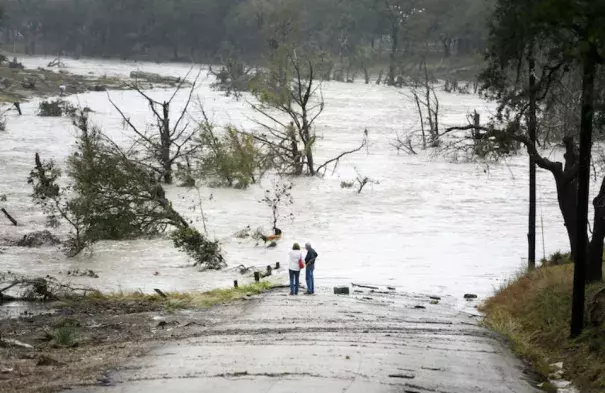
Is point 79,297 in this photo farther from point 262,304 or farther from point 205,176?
point 205,176

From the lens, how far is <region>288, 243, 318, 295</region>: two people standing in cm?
1897

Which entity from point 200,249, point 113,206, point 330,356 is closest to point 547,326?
point 330,356

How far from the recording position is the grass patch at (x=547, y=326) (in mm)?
12852

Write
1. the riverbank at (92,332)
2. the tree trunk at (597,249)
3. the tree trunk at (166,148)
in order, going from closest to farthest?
1. the riverbank at (92,332)
2. the tree trunk at (597,249)
3. the tree trunk at (166,148)

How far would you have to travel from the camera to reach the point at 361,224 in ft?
103

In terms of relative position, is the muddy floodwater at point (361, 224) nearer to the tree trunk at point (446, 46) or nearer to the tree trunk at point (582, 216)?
the tree trunk at point (582, 216)

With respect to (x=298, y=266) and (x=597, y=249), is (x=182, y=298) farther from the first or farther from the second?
(x=597, y=249)

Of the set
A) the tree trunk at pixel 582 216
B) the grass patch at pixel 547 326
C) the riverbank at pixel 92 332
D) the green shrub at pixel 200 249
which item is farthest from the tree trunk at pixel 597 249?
the green shrub at pixel 200 249

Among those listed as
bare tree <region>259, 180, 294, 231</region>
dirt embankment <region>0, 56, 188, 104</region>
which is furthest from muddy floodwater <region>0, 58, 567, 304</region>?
dirt embankment <region>0, 56, 188, 104</region>

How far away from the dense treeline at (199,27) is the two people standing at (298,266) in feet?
318

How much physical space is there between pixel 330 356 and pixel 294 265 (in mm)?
6358

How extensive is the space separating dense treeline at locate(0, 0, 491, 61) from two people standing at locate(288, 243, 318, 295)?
97.0 m

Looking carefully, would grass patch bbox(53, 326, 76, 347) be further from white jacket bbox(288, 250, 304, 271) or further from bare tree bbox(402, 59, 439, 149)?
bare tree bbox(402, 59, 439, 149)

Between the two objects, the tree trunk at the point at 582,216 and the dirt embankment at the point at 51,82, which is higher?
the dirt embankment at the point at 51,82
